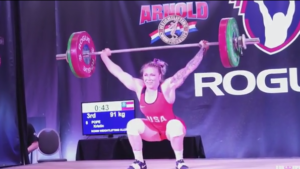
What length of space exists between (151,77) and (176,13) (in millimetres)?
1495

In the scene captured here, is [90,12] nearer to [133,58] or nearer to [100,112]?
[133,58]

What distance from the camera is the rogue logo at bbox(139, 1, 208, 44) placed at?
15.8 feet

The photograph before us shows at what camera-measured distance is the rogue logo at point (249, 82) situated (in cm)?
447

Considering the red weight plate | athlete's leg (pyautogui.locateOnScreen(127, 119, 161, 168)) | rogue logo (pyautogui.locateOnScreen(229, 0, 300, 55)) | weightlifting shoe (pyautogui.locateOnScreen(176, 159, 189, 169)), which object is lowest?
weightlifting shoe (pyautogui.locateOnScreen(176, 159, 189, 169))

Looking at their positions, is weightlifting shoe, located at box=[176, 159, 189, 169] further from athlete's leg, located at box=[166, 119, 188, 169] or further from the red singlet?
the red singlet

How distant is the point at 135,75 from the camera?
4.91 metres

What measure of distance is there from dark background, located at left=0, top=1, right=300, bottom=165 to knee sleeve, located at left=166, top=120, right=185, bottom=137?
145 centimetres


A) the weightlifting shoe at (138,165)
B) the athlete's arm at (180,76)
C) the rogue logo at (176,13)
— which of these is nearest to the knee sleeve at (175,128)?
the weightlifting shoe at (138,165)

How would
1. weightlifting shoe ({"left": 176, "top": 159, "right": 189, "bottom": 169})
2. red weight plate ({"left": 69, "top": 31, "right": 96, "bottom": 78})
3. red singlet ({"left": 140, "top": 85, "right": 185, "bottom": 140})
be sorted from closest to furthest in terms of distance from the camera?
weightlifting shoe ({"left": 176, "top": 159, "right": 189, "bottom": 169}), red singlet ({"left": 140, "top": 85, "right": 185, "bottom": 140}), red weight plate ({"left": 69, "top": 31, "right": 96, "bottom": 78})

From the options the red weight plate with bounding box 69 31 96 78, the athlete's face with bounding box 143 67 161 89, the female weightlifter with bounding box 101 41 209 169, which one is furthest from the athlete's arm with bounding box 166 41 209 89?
the red weight plate with bounding box 69 31 96 78

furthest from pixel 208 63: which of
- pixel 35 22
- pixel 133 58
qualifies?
pixel 35 22

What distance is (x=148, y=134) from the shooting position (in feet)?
11.4

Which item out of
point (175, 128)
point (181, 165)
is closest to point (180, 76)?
point (175, 128)

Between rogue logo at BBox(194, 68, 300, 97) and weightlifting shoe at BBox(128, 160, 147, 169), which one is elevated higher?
rogue logo at BBox(194, 68, 300, 97)
